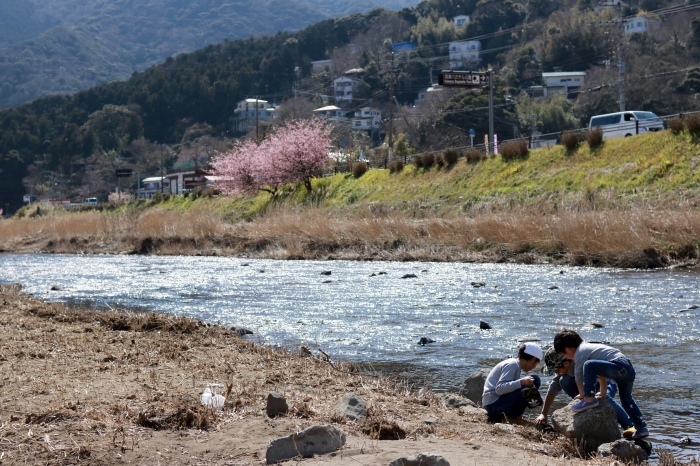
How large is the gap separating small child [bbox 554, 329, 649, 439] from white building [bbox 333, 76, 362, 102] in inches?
5835

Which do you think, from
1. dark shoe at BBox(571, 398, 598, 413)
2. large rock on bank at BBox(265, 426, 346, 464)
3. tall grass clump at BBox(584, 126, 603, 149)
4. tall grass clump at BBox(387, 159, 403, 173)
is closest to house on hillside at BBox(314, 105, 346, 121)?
tall grass clump at BBox(387, 159, 403, 173)

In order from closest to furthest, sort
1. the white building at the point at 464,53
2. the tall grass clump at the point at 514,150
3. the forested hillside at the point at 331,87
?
the tall grass clump at the point at 514,150
the forested hillside at the point at 331,87
the white building at the point at 464,53

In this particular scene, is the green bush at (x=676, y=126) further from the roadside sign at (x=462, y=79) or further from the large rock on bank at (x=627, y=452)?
the large rock on bank at (x=627, y=452)

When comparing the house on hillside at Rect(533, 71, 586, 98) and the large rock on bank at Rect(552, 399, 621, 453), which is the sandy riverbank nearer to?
the large rock on bank at Rect(552, 399, 621, 453)

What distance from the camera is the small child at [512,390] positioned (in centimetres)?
814

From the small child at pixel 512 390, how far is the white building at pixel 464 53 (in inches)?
5533

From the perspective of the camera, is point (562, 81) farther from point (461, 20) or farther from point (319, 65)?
point (319, 65)

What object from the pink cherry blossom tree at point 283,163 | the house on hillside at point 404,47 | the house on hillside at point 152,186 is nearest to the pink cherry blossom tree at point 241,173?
the pink cherry blossom tree at point 283,163

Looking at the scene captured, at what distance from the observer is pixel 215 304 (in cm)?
1930

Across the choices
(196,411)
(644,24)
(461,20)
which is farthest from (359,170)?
(461,20)

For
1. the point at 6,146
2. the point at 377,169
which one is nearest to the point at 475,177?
the point at 377,169

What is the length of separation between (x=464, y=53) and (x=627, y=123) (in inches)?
4433

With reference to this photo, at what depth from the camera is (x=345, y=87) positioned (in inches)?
6161

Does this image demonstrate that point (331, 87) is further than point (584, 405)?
Yes
